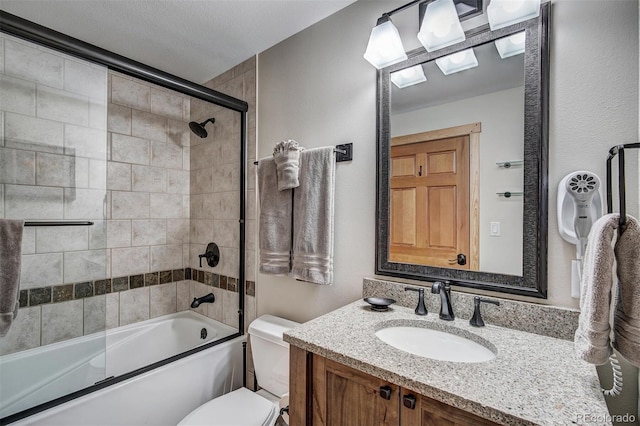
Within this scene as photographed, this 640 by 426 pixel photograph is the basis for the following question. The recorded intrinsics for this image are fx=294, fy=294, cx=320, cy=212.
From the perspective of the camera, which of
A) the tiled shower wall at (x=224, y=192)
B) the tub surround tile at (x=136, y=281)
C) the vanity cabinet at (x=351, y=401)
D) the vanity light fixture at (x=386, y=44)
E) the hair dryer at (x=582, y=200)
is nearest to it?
the vanity cabinet at (x=351, y=401)

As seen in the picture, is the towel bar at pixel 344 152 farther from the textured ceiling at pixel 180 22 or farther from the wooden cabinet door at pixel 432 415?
the wooden cabinet door at pixel 432 415

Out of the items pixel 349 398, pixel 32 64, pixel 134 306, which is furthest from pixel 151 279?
pixel 349 398

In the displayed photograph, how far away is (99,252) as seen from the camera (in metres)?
1.69

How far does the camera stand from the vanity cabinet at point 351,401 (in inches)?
27.3

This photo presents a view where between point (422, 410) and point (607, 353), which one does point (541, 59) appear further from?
point (422, 410)

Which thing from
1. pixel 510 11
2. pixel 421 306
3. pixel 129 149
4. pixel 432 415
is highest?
pixel 510 11

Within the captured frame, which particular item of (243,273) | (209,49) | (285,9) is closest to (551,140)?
(285,9)

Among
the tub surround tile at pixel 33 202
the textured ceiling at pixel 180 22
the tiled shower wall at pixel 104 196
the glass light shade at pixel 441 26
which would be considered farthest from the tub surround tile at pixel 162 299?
the glass light shade at pixel 441 26

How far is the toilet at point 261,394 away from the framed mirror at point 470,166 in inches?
26.5

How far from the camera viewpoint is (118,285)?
2.05 meters

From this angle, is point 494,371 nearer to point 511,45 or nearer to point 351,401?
point 351,401

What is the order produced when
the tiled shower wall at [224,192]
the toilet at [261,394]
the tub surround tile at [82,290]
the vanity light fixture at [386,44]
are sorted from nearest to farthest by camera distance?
the vanity light fixture at [386,44] → the toilet at [261,394] → the tub surround tile at [82,290] → the tiled shower wall at [224,192]

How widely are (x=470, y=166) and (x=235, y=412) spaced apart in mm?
1491

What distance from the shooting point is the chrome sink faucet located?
108cm
